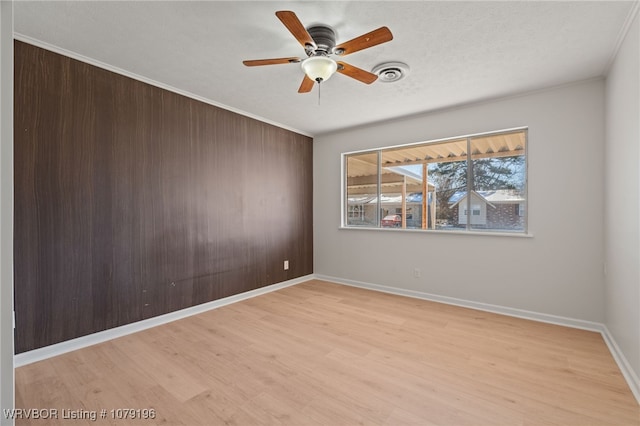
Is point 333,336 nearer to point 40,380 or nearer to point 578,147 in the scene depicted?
point 40,380

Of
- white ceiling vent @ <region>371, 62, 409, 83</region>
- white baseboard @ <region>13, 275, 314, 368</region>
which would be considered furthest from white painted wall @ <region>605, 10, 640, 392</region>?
white baseboard @ <region>13, 275, 314, 368</region>

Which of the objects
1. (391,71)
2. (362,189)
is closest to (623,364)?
(391,71)

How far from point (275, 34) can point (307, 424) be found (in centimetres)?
258

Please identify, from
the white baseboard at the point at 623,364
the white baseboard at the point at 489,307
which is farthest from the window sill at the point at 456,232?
the white baseboard at the point at 623,364

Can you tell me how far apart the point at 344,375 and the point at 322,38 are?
2.45 m

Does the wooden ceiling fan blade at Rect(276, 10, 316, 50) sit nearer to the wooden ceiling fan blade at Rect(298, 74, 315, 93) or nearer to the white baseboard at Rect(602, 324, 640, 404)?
the wooden ceiling fan blade at Rect(298, 74, 315, 93)

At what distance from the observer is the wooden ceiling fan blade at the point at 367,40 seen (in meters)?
1.71

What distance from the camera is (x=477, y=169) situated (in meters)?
3.58

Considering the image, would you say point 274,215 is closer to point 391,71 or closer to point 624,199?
point 391,71

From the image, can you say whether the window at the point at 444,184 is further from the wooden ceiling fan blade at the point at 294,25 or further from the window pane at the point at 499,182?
the wooden ceiling fan blade at the point at 294,25

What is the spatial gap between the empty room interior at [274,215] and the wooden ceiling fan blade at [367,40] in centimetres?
2

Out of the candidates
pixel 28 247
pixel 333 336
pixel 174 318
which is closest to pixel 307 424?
pixel 333 336

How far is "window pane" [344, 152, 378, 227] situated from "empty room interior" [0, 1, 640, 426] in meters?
0.28

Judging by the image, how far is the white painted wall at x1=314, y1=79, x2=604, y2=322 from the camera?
9.40ft
